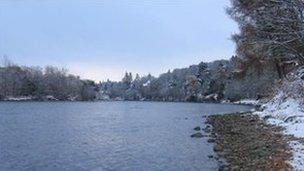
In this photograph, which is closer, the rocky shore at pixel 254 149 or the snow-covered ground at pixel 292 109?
the rocky shore at pixel 254 149

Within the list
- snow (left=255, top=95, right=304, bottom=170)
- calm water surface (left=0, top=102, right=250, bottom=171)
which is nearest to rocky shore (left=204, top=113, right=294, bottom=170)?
snow (left=255, top=95, right=304, bottom=170)

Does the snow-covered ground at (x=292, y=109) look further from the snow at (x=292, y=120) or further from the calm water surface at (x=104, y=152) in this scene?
the calm water surface at (x=104, y=152)

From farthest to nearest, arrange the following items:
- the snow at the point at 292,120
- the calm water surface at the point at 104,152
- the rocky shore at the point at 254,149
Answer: the calm water surface at the point at 104,152 < the rocky shore at the point at 254,149 < the snow at the point at 292,120

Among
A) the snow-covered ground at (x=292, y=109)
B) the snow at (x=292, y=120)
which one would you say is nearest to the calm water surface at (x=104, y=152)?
the snow at (x=292, y=120)

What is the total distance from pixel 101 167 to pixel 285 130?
12.7 meters

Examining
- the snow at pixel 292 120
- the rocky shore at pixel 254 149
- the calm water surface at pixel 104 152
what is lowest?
the calm water surface at pixel 104 152

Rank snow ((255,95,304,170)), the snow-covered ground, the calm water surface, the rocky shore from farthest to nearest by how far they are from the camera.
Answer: the calm water surface < the snow-covered ground < the rocky shore < snow ((255,95,304,170))

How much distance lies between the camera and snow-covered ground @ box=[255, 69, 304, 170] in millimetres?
25886

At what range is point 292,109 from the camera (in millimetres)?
37812

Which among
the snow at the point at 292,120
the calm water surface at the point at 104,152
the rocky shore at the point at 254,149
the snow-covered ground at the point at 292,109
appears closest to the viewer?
the snow at the point at 292,120

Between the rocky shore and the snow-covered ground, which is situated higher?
the snow-covered ground

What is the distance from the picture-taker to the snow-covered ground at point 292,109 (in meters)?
25.9

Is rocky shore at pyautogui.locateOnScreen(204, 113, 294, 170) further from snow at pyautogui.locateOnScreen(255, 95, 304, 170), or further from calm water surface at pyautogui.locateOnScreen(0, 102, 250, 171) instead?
calm water surface at pyautogui.locateOnScreen(0, 102, 250, 171)

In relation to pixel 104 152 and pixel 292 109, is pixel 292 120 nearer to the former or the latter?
pixel 292 109
